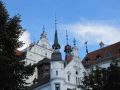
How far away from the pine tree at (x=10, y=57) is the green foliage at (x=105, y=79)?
15.5m

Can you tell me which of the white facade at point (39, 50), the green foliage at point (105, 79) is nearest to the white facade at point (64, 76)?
the white facade at point (39, 50)

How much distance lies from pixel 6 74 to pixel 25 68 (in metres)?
2.11

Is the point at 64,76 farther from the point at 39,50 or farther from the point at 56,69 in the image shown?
the point at 39,50

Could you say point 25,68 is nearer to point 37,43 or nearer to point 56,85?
point 56,85

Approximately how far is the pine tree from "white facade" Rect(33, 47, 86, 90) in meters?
38.1

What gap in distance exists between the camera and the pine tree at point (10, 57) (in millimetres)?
27812

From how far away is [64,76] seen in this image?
2712 inches

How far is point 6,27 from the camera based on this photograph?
2936cm

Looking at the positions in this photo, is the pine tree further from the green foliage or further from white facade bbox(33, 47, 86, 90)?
white facade bbox(33, 47, 86, 90)

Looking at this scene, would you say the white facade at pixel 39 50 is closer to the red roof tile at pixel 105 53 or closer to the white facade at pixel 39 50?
the white facade at pixel 39 50

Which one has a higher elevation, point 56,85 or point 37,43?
point 37,43

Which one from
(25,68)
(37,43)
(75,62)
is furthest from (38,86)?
(25,68)

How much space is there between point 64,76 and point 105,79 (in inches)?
965

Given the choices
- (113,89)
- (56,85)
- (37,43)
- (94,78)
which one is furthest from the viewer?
(37,43)
